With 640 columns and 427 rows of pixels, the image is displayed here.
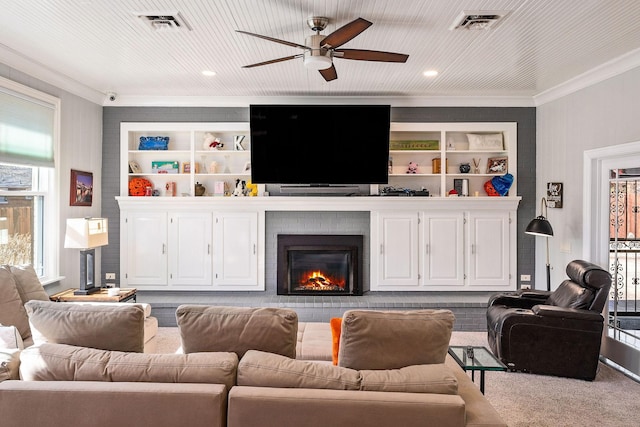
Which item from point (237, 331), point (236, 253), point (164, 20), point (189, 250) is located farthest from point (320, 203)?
point (237, 331)

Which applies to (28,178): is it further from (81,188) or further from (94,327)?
(94,327)

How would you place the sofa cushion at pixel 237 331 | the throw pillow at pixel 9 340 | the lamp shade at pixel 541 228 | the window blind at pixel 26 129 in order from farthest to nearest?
the lamp shade at pixel 541 228
the window blind at pixel 26 129
the throw pillow at pixel 9 340
the sofa cushion at pixel 237 331

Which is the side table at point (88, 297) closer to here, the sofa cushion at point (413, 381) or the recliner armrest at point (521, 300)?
the sofa cushion at point (413, 381)

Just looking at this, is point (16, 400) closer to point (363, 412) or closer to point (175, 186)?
point (363, 412)

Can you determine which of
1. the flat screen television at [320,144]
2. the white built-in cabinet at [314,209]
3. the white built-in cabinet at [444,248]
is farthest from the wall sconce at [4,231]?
the white built-in cabinet at [444,248]

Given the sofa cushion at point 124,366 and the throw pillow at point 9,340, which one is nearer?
the sofa cushion at point 124,366

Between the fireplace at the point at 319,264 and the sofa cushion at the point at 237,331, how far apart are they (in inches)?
141

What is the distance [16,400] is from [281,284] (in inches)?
153

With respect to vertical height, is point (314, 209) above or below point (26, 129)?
below

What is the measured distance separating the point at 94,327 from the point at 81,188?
3.64m

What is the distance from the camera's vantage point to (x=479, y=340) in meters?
4.91

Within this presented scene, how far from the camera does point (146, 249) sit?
5715 mm

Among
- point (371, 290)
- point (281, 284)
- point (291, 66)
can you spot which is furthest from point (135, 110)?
point (371, 290)

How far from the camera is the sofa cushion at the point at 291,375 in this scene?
1966 millimetres
